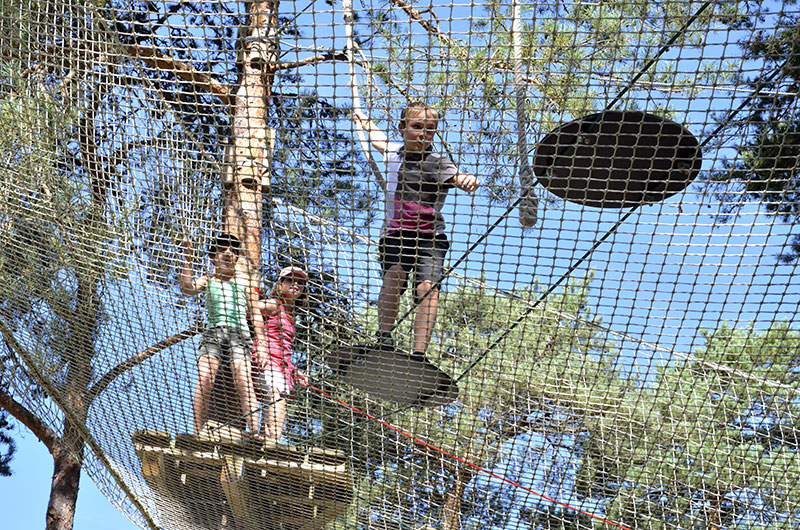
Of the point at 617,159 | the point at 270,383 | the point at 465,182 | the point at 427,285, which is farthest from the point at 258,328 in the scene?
the point at 617,159

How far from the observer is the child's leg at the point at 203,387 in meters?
2.69

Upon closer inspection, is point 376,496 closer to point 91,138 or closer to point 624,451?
point 624,451

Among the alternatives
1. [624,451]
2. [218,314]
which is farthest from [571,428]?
[218,314]

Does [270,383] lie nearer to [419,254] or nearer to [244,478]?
[244,478]

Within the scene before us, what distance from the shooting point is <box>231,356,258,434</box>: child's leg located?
104 inches

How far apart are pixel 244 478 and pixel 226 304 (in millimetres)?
565

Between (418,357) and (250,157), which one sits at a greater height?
(250,157)

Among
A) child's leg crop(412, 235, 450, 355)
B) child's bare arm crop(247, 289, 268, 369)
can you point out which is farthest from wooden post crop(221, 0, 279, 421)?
child's leg crop(412, 235, 450, 355)

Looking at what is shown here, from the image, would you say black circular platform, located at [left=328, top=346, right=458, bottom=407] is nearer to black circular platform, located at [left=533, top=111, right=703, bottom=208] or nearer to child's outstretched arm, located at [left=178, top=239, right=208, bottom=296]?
child's outstretched arm, located at [left=178, top=239, right=208, bottom=296]

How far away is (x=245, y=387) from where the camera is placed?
266 cm

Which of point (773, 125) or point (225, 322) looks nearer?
point (773, 125)

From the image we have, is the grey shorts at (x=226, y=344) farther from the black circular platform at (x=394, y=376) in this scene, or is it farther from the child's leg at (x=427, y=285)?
the child's leg at (x=427, y=285)

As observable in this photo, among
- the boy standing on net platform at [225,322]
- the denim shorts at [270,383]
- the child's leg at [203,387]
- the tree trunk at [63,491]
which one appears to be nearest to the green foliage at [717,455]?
the denim shorts at [270,383]

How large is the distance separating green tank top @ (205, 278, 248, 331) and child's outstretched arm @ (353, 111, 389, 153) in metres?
0.62
